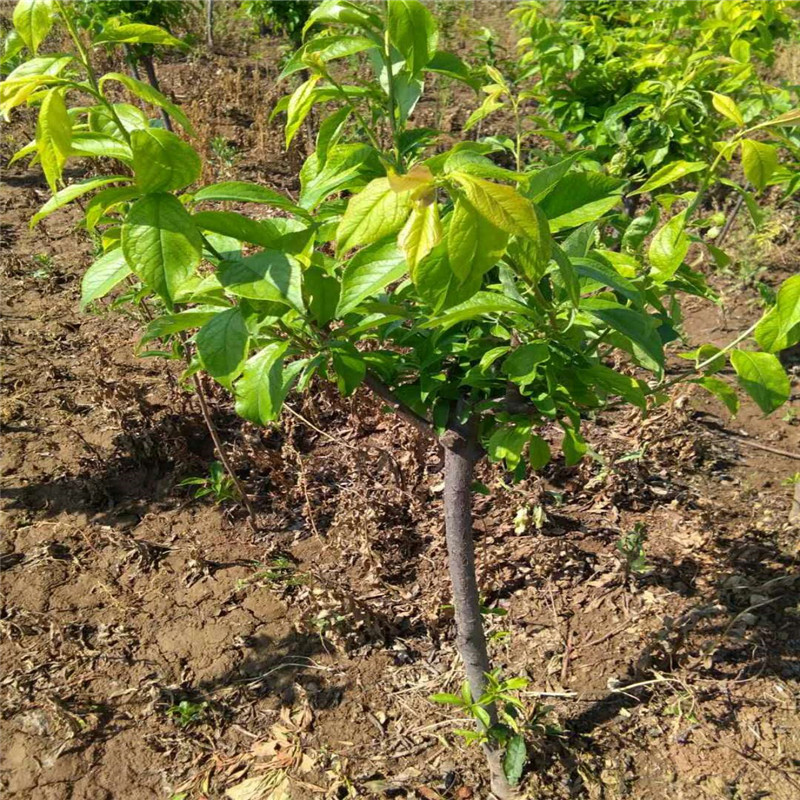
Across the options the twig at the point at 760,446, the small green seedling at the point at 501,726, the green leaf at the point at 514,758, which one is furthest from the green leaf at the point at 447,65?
the twig at the point at 760,446

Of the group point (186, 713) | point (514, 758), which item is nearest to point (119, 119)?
point (514, 758)

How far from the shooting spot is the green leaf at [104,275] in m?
0.98

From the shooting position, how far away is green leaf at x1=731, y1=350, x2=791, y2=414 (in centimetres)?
114

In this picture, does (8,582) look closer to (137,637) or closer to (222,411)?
(137,637)

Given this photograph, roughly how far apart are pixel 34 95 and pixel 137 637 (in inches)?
82.9

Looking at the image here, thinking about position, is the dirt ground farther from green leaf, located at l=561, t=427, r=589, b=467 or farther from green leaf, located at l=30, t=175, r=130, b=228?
green leaf, located at l=30, t=175, r=130, b=228

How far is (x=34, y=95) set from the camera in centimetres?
85

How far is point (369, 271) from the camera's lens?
2.95 ft

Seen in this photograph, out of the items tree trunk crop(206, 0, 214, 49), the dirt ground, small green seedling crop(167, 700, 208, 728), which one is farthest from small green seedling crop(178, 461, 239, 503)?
tree trunk crop(206, 0, 214, 49)

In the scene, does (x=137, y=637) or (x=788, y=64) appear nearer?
(x=137, y=637)

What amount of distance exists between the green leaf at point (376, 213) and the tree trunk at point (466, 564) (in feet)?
2.55

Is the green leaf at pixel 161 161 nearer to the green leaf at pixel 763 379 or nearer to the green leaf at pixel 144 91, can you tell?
the green leaf at pixel 144 91

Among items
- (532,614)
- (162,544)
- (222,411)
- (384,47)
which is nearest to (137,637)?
(162,544)

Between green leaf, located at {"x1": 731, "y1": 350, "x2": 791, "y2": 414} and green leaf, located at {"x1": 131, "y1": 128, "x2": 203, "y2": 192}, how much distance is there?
922 millimetres
